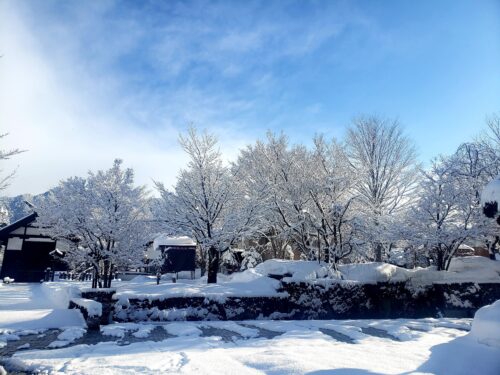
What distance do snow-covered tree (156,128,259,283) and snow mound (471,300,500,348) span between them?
10.7 m

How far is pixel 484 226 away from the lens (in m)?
16.8

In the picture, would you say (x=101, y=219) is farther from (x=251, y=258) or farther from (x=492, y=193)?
(x=492, y=193)

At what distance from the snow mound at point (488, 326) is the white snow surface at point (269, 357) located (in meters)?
0.12

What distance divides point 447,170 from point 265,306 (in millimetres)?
13007

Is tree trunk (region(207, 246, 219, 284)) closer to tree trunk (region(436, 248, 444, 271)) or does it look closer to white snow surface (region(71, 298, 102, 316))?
white snow surface (region(71, 298, 102, 316))

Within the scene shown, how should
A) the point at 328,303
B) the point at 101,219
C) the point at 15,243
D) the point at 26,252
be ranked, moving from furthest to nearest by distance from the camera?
the point at 26,252 < the point at 15,243 < the point at 101,219 < the point at 328,303

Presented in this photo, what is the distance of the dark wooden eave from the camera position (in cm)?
2455

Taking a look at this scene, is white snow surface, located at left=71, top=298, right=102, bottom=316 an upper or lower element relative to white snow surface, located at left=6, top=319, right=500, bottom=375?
upper

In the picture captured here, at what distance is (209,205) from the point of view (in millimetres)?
16344

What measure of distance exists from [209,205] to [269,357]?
10.8 meters

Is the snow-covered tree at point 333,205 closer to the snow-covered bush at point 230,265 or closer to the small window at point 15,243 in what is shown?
the snow-covered bush at point 230,265

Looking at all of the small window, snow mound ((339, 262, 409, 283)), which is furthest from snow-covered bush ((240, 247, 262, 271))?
the small window

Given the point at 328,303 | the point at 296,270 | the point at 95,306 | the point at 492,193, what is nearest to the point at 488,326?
the point at 492,193

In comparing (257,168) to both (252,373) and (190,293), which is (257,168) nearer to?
(190,293)
